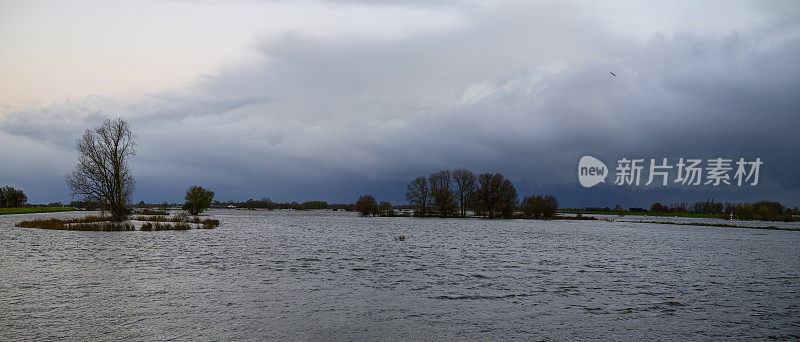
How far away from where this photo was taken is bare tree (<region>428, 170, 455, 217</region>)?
149375 millimetres

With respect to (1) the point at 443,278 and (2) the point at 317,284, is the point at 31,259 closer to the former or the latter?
(2) the point at 317,284

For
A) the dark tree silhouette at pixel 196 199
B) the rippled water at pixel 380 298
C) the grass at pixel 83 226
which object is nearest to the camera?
the rippled water at pixel 380 298

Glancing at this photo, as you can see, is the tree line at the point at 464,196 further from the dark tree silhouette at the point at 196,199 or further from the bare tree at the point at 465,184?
the dark tree silhouette at the point at 196,199

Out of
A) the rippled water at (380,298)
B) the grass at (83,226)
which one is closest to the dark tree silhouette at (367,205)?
the grass at (83,226)

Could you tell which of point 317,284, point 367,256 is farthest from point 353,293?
point 367,256

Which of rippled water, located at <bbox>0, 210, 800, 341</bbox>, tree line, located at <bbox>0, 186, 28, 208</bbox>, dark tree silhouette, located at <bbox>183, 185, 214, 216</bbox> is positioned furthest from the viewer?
tree line, located at <bbox>0, 186, 28, 208</bbox>

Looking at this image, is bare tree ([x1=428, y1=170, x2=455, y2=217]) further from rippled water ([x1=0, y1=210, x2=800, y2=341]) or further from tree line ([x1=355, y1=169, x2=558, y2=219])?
rippled water ([x1=0, y1=210, x2=800, y2=341])

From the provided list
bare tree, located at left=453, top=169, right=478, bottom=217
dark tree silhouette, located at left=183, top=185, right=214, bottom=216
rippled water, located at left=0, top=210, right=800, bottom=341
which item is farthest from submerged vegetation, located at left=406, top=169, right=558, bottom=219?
rippled water, located at left=0, top=210, right=800, bottom=341

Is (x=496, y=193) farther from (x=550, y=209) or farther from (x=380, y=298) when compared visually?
(x=380, y=298)

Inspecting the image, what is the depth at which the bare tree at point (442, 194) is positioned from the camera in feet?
490

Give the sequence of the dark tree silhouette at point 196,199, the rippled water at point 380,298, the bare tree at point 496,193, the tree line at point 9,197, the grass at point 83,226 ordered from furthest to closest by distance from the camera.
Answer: the tree line at point 9,197 → the bare tree at point 496,193 → the dark tree silhouette at point 196,199 → the grass at point 83,226 → the rippled water at point 380,298

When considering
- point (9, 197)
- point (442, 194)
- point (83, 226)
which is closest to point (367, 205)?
point (442, 194)

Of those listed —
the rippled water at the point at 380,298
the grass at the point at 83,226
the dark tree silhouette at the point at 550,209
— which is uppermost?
the dark tree silhouette at the point at 550,209

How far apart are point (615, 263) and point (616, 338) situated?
2244 centimetres
